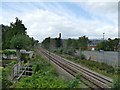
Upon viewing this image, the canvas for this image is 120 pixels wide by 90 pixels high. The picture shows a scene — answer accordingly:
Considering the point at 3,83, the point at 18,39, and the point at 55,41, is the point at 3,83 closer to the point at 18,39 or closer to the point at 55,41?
the point at 18,39

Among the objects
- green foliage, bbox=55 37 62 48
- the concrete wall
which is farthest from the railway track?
Result: green foliage, bbox=55 37 62 48

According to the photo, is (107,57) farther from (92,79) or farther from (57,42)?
(57,42)

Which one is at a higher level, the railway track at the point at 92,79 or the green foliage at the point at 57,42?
the green foliage at the point at 57,42

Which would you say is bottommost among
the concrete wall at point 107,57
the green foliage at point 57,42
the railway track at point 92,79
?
→ the railway track at point 92,79

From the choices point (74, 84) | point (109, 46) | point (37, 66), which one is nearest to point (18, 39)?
point (37, 66)

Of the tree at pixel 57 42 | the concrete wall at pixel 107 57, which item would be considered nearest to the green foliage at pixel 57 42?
the tree at pixel 57 42

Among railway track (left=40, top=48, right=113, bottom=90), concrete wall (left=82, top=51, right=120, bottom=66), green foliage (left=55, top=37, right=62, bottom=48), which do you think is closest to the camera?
railway track (left=40, top=48, right=113, bottom=90)

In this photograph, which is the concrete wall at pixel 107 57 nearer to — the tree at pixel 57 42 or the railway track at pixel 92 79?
the railway track at pixel 92 79

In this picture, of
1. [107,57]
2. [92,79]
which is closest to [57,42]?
[107,57]

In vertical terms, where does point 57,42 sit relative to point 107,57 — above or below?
above

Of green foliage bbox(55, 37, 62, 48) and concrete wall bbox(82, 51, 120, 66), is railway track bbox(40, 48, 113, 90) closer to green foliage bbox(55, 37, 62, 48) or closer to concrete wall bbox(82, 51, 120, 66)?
concrete wall bbox(82, 51, 120, 66)

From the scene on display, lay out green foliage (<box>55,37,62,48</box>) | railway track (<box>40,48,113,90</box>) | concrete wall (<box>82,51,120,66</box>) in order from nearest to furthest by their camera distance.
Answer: railway track (<box>40,48,113,90</box>) < concrete wall (<box>82,51,120,66</box>) < green foliage (<box>55,37,62,48</box>)

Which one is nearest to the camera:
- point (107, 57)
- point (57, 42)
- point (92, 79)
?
point (92, 79)

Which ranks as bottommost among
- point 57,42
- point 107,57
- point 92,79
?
point 92,79
